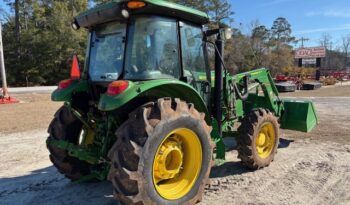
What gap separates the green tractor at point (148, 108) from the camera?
12.1ft

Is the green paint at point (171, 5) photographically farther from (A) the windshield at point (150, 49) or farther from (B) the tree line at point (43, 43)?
(B) the tree line at point (43, 43)

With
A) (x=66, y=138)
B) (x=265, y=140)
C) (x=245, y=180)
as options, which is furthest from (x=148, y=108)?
(x=265, y=140)

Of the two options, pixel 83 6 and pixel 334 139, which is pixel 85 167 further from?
pixel 83 6

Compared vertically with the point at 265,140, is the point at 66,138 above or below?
above

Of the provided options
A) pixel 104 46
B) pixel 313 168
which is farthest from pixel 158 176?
pixel 313 168

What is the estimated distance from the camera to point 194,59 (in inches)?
197

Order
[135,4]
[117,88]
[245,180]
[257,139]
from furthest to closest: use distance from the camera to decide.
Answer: [257,139]
[245,180]
[135,4]
[117,88]

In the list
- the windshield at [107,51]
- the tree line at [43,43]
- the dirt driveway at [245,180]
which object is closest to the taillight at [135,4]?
the windshield at [107,51]

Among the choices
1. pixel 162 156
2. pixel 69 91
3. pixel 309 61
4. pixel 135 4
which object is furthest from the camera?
pixel 309 61

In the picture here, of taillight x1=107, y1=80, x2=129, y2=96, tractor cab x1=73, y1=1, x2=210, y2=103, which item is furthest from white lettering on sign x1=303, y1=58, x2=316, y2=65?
taillight x1=107, y1=80, x2=129, y2=96

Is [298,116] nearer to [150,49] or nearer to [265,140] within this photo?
[265,140]

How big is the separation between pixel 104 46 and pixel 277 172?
3.31 meters

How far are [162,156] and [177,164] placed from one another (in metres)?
0.33

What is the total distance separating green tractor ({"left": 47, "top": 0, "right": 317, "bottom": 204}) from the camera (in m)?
3.69
